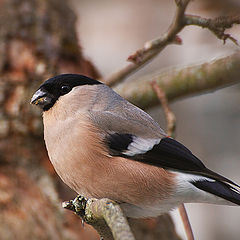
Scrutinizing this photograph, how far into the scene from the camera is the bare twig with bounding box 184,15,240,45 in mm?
2828

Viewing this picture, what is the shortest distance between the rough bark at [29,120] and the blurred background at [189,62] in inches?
91.5

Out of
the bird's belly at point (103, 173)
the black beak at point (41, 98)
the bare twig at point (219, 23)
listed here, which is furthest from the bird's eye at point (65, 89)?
the bare twig at point (219, 23)

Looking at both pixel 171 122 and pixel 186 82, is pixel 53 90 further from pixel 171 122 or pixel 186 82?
pixel 186 82

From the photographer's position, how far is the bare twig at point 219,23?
283cm

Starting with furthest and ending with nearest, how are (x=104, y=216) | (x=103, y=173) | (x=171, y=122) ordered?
(x=171, y=122)
(x=103, y=173)
(x=104, y=216)

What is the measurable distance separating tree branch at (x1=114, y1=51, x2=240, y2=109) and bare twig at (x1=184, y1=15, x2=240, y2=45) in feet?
1.50

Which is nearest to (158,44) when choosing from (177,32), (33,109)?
(177,32)

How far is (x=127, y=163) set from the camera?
2.91 meters

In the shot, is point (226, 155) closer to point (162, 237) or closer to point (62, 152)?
point (162, 237)

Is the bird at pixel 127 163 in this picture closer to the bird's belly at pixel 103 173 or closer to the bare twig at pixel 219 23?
the bird's belly at pixel 103 173

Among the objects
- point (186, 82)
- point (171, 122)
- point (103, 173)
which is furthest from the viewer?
point (186, 82)

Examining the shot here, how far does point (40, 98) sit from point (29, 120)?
826 millimetres

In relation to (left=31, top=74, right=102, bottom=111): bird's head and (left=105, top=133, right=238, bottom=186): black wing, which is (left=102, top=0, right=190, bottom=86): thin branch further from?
(left=105, top=133, right=238, bottom=186): black wing

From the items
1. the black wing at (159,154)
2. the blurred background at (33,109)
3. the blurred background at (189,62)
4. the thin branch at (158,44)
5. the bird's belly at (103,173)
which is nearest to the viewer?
the bird's belly at (103,173)
